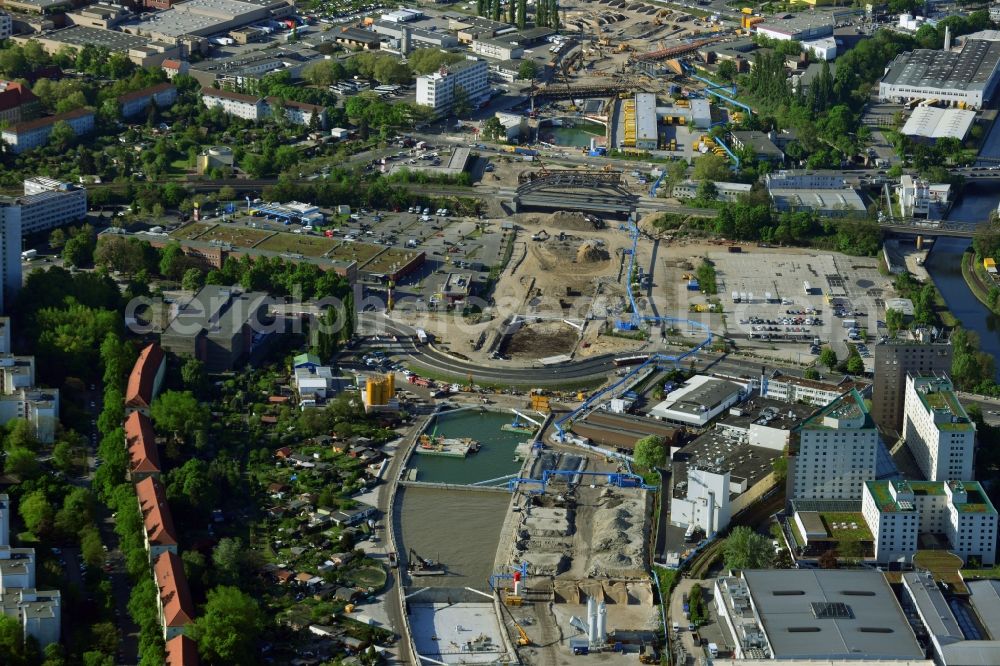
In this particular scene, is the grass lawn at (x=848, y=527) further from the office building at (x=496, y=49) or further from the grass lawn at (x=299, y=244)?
the office building at (x=496, y=49)

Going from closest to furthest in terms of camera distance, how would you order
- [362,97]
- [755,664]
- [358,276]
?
[755,664], [358,276], [362,97]

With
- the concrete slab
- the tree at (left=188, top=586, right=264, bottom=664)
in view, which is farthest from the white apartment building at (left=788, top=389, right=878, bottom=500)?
the tree at (left=188, top=586, right=264, bottom=664)

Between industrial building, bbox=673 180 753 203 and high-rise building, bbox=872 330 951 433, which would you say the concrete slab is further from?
industrial building, bbox=673 180 753 203

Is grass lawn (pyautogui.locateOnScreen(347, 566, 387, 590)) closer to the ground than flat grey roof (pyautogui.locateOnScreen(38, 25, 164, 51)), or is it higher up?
closer to the ground

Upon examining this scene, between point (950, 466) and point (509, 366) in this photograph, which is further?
point (509, 366)

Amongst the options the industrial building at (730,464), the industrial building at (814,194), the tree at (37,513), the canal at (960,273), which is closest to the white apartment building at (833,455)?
the industrial building at (730,464)

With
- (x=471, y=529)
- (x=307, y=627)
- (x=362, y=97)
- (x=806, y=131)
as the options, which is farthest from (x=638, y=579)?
(x=362, y=97)

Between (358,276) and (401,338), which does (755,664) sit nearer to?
(401,338)
